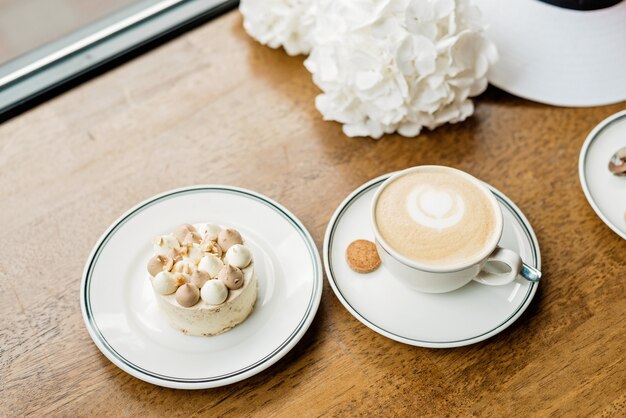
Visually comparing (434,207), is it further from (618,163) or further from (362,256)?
(618,163)

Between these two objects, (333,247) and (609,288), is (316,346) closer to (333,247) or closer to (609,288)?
(333,247)

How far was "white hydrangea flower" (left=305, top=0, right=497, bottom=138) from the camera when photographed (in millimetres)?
908

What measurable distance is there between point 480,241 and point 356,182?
0.25 metres

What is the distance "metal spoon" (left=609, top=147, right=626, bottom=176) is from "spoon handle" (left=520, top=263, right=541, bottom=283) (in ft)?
0.76

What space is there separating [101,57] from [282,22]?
305mm

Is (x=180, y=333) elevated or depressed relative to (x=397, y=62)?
depressed

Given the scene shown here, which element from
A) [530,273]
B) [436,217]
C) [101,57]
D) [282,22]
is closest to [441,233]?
[436,217]

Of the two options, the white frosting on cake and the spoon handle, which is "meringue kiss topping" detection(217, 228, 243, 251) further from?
the spoon handle

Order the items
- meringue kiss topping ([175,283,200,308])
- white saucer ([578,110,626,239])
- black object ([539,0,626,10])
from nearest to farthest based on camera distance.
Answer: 1. meringue kiss topping ([175,283,200,308])
2. white saucer ([578,110,626,239])
3. black object ([539,0,626,10])

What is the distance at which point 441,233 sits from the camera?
765 millimetres

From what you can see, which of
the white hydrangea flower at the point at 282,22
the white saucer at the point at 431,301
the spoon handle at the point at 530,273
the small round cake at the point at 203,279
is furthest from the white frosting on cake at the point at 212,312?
the white hydrangea flower at the point at 282,22

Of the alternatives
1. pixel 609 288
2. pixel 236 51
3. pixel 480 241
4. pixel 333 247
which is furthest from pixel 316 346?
pixel 236 51

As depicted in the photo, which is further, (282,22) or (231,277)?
(282,22)

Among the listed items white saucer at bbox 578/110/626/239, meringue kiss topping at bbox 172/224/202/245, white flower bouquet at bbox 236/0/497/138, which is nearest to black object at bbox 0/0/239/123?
white flower bouquet at bbox 236/0/497/138
